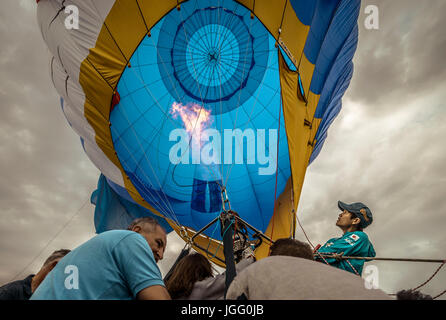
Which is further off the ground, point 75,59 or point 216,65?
point 216,65

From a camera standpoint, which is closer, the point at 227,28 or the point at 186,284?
the point at 186,284

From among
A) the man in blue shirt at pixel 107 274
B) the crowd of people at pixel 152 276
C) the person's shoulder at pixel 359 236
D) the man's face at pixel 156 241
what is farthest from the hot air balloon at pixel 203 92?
the man in blue shirt at pixel 107 274

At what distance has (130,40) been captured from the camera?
418cm

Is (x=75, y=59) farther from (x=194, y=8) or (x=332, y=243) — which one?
(x=332, y=243)

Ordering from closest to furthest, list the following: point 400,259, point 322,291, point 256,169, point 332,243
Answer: point 322,291 → point 400,259 → point 332,243 → point 256,169

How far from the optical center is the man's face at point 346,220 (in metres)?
3.03

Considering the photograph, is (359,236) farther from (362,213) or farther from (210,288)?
(210,288)

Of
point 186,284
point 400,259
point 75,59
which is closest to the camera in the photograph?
point 186,284

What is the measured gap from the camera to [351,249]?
257 cm

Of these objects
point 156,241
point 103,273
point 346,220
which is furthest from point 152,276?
point 346,220

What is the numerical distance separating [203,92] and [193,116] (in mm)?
448

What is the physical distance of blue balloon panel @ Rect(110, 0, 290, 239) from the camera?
4.41m

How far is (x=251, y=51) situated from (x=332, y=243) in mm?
3167
